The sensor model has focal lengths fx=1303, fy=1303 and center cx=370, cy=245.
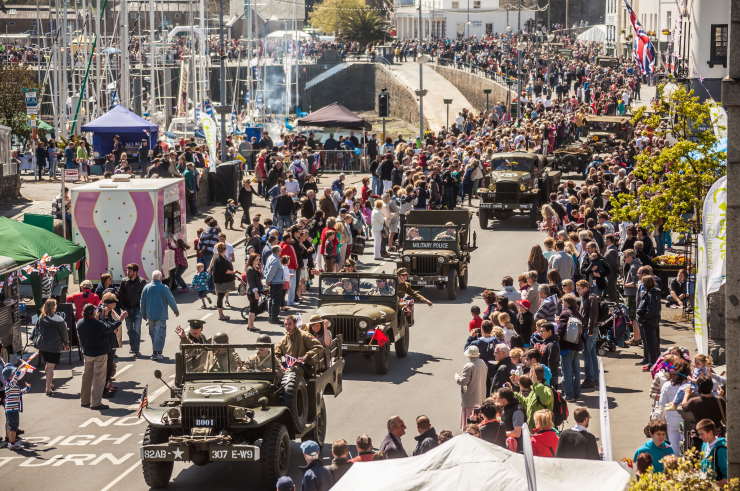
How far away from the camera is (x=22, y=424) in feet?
58.3

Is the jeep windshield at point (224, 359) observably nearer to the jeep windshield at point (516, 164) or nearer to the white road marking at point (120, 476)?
the white road marking at point (120, 476)

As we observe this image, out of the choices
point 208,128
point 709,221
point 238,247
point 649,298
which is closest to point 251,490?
point 709,221

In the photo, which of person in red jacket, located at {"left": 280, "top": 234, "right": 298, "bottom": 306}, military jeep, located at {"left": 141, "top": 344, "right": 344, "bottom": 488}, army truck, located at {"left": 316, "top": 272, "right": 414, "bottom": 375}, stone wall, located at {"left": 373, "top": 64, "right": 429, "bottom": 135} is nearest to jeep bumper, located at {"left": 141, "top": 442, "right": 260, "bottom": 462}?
military jeep, located at {"left": 141, "top": 344, "right": 344, "bottom": 488}

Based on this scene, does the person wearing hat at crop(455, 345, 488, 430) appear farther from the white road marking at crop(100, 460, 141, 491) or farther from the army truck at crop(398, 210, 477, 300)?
the army truck at crop(398, 210, 477, 300)

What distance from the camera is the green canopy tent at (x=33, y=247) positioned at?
21.9 m

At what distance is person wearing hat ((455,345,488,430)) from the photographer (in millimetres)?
16297

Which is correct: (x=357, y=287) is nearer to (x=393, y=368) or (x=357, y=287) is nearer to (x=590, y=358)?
(x=393, y=368)

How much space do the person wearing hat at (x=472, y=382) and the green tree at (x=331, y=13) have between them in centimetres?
10566

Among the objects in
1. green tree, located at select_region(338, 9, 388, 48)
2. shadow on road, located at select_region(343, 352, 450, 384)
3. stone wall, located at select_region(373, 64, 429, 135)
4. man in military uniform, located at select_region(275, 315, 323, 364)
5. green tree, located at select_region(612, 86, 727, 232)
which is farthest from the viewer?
green tree, located at select_region(338, 9, 388, 48)

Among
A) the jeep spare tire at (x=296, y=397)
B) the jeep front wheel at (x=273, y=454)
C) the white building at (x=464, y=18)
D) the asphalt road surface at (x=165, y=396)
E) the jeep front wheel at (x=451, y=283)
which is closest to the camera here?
the jeep front wheel at (x=273, y=454)

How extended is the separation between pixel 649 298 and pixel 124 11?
109 feet

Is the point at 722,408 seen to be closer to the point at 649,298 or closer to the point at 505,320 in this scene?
the point at 505,320

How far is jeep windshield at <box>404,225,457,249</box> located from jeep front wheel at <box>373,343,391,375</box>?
6791 millimetres

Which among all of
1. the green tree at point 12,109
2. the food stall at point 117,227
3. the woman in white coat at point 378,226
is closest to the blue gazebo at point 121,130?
the green tree at point 12,109
